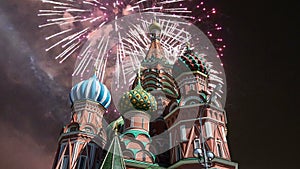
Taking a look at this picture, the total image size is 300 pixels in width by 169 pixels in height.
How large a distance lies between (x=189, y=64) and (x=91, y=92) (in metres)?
8.22

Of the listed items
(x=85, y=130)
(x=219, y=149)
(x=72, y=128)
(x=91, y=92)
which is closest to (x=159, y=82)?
(x=91, y=92)

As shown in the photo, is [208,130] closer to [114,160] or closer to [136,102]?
[136,102]

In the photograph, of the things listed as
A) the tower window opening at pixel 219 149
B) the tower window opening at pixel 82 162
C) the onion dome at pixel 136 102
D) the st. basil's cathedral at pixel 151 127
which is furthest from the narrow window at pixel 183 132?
the tower window opening at pixel 82 162

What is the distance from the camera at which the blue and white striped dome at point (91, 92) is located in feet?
79.6

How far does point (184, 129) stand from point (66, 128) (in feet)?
30.0

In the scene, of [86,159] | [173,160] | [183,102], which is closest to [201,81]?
[183,102]

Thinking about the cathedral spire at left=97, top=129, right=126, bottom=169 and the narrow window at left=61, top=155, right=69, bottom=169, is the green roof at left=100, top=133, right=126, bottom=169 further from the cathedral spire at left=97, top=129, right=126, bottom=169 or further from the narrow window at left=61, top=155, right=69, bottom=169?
the narrow window at left=61, top=155, right=69, bottom=169

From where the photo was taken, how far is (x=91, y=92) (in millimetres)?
24344

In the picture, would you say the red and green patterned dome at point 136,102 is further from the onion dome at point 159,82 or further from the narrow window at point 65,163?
the narrow window at point 65,163

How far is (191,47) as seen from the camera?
26.4m

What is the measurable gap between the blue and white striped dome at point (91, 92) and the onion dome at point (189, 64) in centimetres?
616

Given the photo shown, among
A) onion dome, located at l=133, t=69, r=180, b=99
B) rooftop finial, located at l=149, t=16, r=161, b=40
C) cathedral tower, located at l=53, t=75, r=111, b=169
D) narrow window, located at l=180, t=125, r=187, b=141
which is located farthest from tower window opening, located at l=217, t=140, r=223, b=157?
rooftop finial, located at l=149, t=16, r=161, b=40

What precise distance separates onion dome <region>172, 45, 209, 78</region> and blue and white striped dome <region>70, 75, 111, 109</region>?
20.2 feet

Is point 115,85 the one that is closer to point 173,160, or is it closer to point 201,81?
point 201,81
